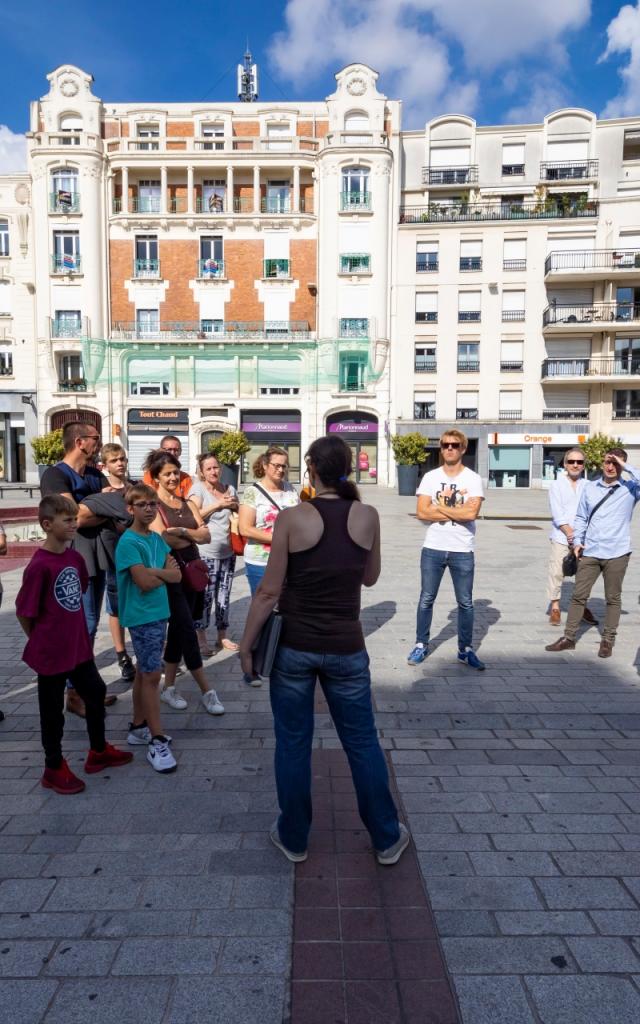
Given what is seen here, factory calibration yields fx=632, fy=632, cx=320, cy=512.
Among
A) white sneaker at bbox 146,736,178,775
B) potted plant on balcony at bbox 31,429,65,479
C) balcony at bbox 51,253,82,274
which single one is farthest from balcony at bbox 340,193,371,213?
white sneaker at bbox 146,736,178,775

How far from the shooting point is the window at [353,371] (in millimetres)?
34031

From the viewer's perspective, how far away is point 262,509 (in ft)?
17.3

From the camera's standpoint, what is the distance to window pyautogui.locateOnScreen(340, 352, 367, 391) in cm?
3403

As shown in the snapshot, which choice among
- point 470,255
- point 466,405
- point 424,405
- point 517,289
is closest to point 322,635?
point 424,405

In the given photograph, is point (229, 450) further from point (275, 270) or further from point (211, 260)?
point (211, 260)

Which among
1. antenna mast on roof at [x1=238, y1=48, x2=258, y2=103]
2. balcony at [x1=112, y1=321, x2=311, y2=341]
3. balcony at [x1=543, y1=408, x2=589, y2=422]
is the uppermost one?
antenna mast on roof at [x1=238, y1=48, x2=258, y2=103]

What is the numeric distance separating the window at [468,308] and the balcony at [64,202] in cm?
2114

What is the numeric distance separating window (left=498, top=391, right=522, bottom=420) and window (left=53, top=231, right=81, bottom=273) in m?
24.1

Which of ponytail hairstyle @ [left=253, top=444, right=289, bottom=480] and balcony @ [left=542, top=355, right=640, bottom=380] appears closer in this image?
ponytail hairstyle @ [left=253, top=444, right=289, bottom=480]

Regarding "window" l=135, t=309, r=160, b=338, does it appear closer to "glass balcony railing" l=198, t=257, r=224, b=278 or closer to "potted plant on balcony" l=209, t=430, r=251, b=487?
"glass balcony railing" l=198, t=257, r=224, b=278

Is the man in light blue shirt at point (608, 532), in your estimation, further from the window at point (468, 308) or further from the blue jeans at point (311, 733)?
the window at point (468, 308)

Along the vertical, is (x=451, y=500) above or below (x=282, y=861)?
above

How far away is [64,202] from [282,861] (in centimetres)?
3766

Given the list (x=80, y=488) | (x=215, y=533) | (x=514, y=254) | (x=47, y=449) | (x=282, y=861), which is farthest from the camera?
(x=514, y=254)
